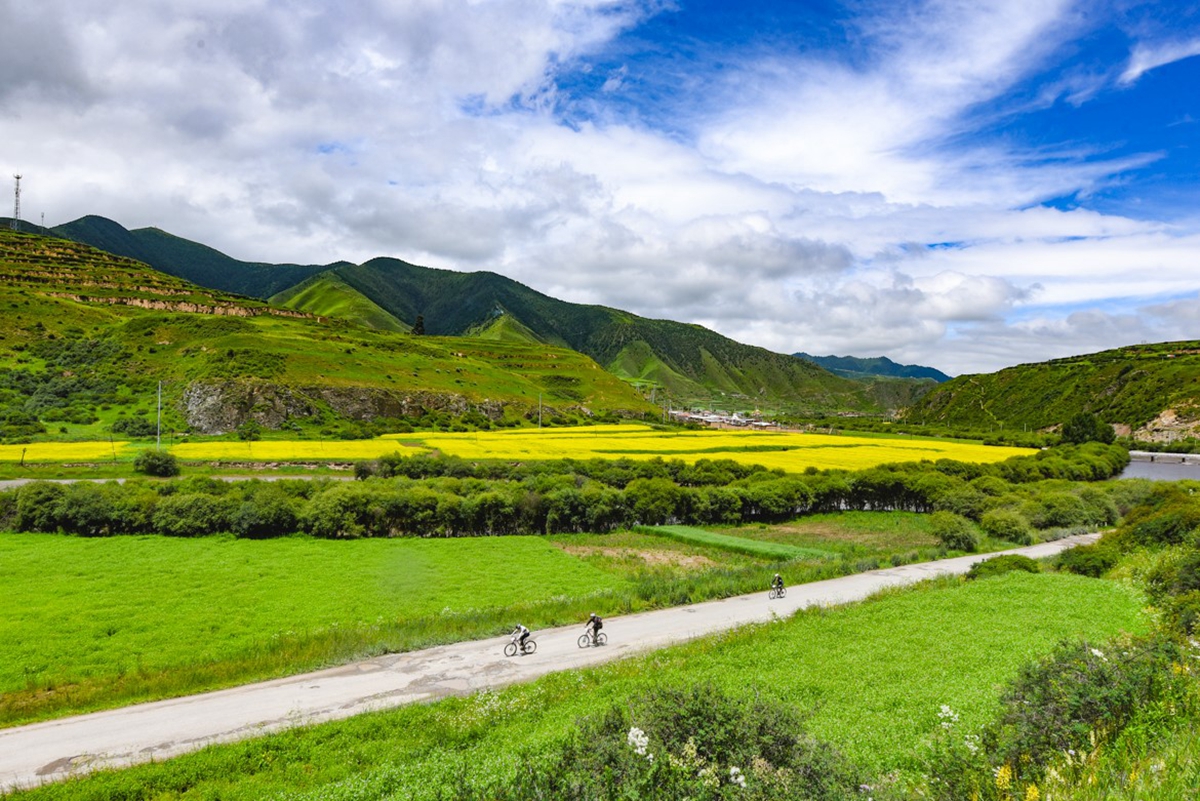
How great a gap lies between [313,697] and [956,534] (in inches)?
1771

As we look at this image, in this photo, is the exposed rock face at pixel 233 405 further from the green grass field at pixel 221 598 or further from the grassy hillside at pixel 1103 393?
the grassy hillside at pixel 1103 393

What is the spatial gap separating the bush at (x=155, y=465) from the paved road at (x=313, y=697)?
48.9 metres

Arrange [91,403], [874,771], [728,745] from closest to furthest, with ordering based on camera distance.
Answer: [728,745], [874,771], [91,403]

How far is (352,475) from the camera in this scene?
2498 inches

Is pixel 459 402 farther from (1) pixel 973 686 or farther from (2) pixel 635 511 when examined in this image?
(1) pixel 973 686

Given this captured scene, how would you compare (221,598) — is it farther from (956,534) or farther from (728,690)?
(956,534)

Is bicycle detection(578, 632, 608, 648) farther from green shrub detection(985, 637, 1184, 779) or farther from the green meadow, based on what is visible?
green shrub detection(985, 637, 1184, 779)

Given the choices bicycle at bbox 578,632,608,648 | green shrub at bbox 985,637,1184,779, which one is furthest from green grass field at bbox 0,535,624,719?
green shrub at bbox 985,637,1184,779

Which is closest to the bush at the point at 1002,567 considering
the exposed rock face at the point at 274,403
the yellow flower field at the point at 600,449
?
the yellow flower field at the point at 600,449

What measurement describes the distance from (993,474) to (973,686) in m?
64.9

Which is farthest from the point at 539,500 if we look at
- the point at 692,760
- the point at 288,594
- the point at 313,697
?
the point at 692,760

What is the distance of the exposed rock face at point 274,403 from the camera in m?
87.3

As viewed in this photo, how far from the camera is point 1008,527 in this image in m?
47.8

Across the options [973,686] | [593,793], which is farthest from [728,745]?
[973,686]
